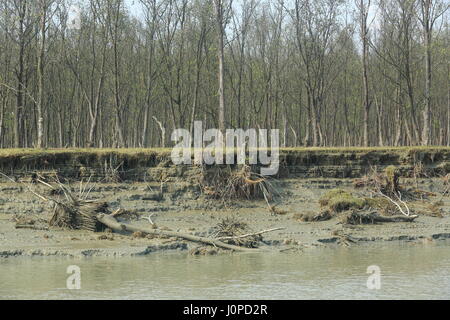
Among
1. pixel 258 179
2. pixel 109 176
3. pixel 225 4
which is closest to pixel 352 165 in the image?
pixel 258 179

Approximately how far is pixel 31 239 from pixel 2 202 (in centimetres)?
425

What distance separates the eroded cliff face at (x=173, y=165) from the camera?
25.7 m

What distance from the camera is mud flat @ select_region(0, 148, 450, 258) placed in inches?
802

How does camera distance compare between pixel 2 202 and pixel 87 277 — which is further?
pixel 2 202

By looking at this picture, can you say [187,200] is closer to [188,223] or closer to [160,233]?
[188,223]

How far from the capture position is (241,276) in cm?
1591

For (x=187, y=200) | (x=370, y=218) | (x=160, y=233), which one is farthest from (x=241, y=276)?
(x=187, y=200)

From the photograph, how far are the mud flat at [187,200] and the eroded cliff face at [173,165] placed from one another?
1.6 inches

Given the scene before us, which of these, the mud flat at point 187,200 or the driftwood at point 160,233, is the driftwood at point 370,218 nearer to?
the mud flat at point 187,200

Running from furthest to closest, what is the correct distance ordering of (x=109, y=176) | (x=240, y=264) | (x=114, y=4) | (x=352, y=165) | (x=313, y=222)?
(x=114, y=4) < (x=352, y=165) < (x=109, y=176) < (x=313, y=222) < (x=240, y=264)

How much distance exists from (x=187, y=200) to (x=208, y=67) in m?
23.2

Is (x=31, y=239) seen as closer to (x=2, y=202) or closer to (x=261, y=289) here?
(x=2, y=202)

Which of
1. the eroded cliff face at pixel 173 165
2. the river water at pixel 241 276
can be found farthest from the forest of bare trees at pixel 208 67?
the river water at pixel 241 276

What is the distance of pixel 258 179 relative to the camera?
86.1 feet
